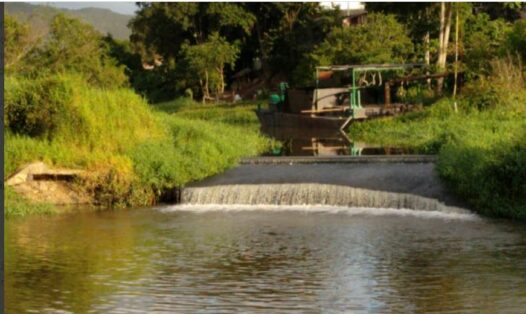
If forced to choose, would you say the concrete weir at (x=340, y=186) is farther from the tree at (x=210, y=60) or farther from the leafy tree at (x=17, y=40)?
the tree at (x=210, y=60)

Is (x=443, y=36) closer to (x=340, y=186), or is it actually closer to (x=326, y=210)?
(x=340, y=186)

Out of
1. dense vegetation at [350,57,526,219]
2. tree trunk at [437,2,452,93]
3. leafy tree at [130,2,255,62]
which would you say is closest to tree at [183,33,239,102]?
leafy tree at [130,2,255,62]

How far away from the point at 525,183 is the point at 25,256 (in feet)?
24.6

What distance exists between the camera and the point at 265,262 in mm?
11367

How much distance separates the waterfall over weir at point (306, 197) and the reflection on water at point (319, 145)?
628 centimetres

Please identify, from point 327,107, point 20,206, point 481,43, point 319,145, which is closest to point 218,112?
point 327,107

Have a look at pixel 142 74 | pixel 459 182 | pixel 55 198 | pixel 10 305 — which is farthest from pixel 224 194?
pixel 142 74

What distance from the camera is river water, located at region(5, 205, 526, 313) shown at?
29.6 feet

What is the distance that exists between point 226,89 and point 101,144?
43358 mm

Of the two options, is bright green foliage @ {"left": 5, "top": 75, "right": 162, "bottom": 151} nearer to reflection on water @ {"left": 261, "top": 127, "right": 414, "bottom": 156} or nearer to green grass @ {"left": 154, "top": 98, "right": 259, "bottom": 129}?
reflection on water @ {"left": 261, "top": 127, "right": 414, "bottom": 156}

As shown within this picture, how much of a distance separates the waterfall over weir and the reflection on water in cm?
628

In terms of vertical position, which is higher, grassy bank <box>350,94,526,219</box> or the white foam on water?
grassy bank <box>350,94,526,219</box>

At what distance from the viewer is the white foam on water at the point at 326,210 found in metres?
15.0

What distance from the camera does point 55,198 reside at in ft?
55.7
